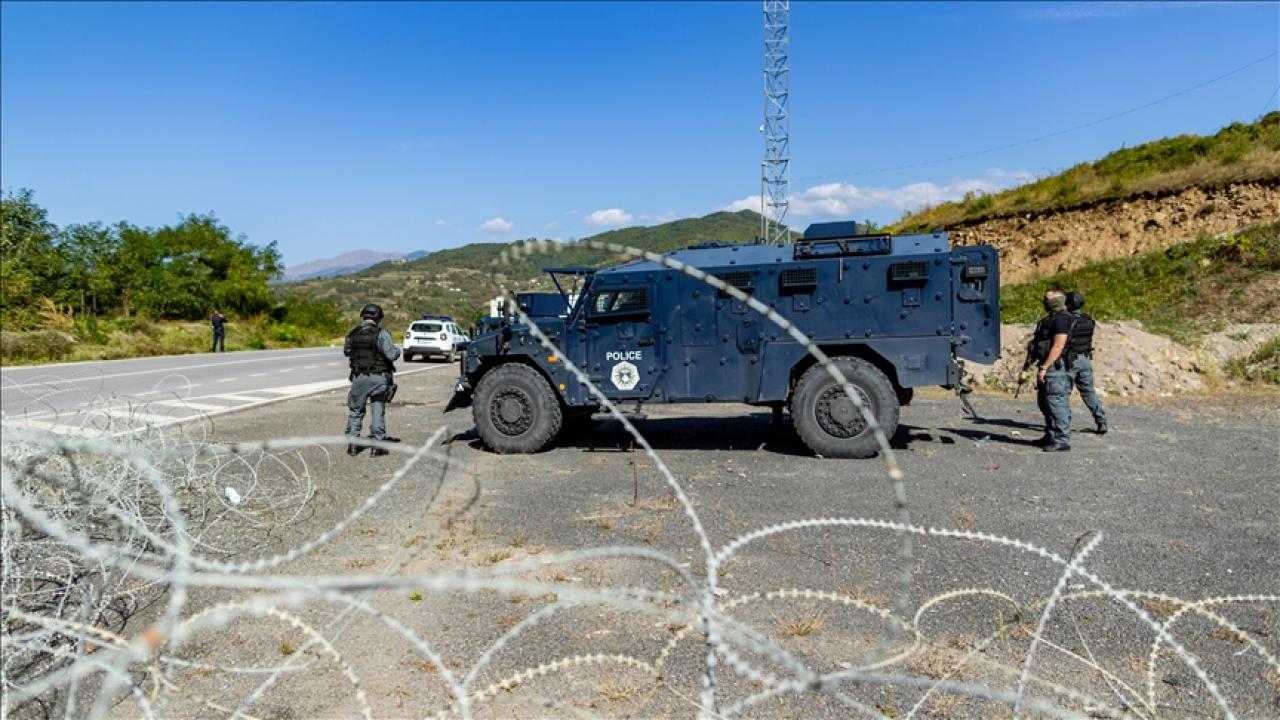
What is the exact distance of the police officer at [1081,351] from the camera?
844 cm

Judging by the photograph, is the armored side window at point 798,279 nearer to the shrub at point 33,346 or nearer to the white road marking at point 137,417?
the white road marking at point 137,417

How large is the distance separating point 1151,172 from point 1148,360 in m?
13.1

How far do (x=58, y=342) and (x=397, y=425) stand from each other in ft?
63.6

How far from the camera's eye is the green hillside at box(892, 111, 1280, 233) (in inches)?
827

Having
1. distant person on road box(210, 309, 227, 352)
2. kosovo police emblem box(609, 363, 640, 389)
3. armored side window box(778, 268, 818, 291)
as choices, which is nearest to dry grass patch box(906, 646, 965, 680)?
armored side window box(778, 268, 818, 291)

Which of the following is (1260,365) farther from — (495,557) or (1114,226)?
(495,557)

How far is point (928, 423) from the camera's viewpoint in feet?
33.7

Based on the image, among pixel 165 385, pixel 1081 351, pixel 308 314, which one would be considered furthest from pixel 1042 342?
pixel 308 314

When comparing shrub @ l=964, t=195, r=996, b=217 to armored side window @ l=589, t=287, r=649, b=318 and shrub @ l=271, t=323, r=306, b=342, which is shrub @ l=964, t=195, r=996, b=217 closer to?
armored side window @ l=589, t=287, r=649, b=318

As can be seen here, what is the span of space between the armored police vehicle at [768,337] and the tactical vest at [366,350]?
87 cm

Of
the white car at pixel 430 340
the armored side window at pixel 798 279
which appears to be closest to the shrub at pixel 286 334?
the white car at pixel 430 340

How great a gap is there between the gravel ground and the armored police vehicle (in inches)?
22.7

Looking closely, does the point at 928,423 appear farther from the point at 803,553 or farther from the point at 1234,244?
the point at 1234,244

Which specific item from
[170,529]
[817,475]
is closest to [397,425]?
[170,529]
